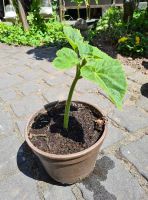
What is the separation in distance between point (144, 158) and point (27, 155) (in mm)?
1156

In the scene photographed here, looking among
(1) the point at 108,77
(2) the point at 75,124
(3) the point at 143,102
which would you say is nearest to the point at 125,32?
(3) the point at 143,102

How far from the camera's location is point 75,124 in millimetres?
2137

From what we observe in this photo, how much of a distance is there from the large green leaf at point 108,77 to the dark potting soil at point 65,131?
24.2 inches

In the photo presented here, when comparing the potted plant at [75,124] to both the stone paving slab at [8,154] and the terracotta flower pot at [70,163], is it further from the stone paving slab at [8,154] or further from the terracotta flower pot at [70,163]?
the stone paving slab at [8,154]

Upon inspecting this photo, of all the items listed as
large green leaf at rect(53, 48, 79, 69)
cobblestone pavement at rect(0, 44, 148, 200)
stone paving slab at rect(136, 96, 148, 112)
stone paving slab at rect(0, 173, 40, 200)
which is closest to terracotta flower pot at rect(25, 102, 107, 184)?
cobblestone pavement at rect(0, 44, 148, 200)

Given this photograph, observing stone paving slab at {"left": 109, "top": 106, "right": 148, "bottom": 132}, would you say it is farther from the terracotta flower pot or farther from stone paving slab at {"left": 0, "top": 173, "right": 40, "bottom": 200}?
stone paving slab at {"left": 0, "top": 173, "right": 40, "bottom": 200}

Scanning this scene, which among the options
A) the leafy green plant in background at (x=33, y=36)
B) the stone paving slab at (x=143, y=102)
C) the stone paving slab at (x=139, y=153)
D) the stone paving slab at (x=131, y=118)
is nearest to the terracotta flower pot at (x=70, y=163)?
the stone paving slab at (x=139, y=153)

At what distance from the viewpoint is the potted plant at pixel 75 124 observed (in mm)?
1523

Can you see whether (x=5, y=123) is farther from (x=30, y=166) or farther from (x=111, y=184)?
(x=111, y=184)

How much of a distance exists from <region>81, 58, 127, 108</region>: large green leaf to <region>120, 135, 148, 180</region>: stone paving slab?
1.02m

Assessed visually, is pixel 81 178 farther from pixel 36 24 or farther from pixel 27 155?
pixel 36 24

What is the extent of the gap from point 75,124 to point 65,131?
0.12 m

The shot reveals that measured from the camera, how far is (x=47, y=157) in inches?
71.5

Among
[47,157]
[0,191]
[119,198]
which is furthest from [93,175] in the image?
[0,191]
